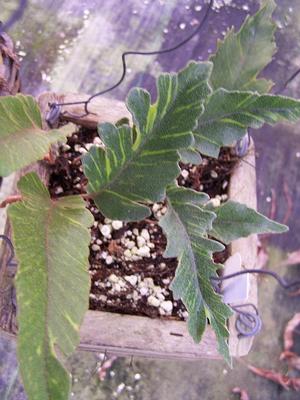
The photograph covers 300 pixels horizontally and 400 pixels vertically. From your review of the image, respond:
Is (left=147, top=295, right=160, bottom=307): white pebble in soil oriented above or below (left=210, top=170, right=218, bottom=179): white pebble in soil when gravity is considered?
below

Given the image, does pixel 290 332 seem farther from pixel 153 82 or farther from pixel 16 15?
pixel 16 15

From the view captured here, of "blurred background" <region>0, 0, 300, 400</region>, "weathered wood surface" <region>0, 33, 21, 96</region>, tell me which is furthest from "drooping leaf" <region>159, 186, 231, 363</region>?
"blurred background" <region>0, 0, 300, 400</region>

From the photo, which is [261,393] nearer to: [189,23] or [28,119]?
[28,119]

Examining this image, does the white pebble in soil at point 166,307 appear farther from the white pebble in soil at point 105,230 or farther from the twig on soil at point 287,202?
the twig on soil at point 287,202

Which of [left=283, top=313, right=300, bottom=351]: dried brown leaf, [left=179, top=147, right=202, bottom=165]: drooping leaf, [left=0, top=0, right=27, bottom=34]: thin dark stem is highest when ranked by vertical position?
[left=0, top=0, right=27, bottom=34]: thin dark stem

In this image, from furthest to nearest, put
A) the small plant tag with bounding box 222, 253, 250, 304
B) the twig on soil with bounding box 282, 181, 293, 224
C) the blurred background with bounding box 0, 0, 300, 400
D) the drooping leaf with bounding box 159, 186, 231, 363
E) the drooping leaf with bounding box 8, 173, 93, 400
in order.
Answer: the twig on soil with bounding box 282, 181, 293, 224
the blurred background with bounding box 0, 0, 300, 400
the small plant tag with bounding box 222, 253, 250, 304
the drooping leaf with bounding box 159, 186, 231, 363
the drooping leaf with bounding box 8, 173, 93, 400

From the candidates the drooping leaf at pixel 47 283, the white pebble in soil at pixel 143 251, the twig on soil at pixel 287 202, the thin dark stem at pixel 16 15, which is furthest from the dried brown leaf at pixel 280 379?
the thin dark stem at pixel 16 15

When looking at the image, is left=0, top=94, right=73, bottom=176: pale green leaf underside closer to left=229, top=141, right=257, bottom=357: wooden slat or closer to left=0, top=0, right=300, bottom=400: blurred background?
left=229, top=141, right=257, bottom=357: wooden slat
